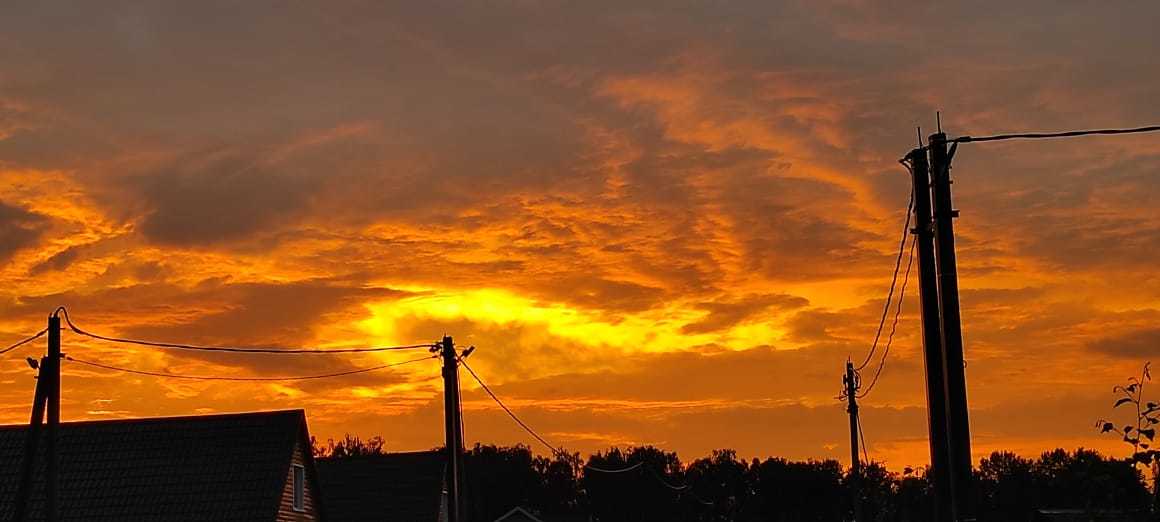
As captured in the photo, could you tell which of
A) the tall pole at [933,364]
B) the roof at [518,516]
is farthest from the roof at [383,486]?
the tall pole at [933,364]

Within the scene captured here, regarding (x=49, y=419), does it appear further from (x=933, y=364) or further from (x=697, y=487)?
(x=697, y=487)

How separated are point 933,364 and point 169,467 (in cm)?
3261

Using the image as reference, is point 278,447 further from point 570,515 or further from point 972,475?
point 570,515

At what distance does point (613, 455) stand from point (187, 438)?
9948cm

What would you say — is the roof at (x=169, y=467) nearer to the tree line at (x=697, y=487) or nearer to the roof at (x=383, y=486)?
the roof at (x=383, y=486)

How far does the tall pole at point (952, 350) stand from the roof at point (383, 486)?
42516 millimetres

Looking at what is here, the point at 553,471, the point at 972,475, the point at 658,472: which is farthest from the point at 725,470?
the point at 972,475

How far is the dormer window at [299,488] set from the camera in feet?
146

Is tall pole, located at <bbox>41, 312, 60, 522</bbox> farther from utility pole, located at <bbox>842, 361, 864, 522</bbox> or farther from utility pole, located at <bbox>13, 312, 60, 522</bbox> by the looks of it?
utility pole, located at <bbox>842, 361, 864, 522</bbox>

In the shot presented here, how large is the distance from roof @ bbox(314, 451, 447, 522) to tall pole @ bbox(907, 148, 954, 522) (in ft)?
138

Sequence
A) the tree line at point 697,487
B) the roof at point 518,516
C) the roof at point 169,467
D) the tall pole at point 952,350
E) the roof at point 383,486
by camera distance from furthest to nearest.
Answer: the tree line at point 697,487 → the roof at point 518,516 → the roof at point 383,486 → the roof at point 169,467 → the tall pole at point 952,350

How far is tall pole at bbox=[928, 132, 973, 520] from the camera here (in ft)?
51.2

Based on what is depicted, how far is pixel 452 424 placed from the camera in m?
38.1

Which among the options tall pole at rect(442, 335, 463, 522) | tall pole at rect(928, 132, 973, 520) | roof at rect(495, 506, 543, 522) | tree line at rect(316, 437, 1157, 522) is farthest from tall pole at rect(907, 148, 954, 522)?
tree line at rect(316, 437, 1157, 522)
